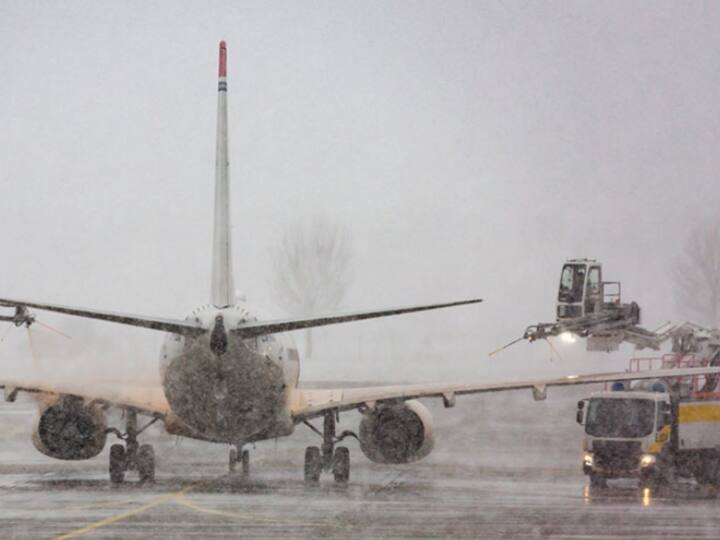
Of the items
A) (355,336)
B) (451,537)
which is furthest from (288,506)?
(355,336)

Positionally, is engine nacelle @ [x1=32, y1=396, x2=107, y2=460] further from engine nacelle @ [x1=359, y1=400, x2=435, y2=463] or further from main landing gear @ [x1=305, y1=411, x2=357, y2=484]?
engine nacelle @ [x1=359, y1=400, x2=435, y2=463]

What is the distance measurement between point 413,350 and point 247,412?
3103 cm

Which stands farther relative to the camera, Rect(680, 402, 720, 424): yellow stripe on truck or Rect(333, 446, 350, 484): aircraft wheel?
Rect(333, 446, 350, 484): aircraft wheel

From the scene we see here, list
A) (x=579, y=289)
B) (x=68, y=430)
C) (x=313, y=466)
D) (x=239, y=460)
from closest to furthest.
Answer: (x=68, y=430) < (x=313, y=466) < (x=239, y=460) < (x=579, y=289)

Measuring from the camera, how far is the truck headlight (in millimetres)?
37094

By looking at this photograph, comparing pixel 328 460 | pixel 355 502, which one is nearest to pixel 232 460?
pixel 328 460

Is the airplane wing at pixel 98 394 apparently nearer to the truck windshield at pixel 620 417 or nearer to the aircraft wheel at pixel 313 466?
the aircraft wheel at pixel 313 466

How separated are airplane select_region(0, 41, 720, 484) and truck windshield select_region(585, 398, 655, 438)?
226 centimetres

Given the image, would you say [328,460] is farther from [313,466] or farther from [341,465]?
[313,466]

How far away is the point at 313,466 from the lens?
122 ft

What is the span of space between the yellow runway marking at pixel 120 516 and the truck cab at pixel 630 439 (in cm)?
1217

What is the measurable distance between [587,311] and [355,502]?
1681cm

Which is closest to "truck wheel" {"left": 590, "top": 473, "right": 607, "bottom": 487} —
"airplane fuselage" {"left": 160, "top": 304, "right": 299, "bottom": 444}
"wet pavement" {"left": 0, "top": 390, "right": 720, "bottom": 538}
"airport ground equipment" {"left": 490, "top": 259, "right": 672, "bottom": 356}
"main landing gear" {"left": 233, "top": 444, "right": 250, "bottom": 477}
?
"wet pavement" {"left": 0, "top": 390, "right": 720, "bottom": 538}

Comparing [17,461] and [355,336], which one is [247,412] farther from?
[355,336]
